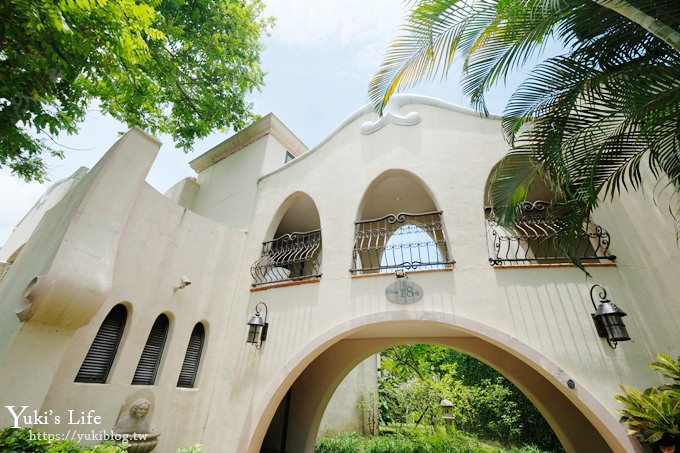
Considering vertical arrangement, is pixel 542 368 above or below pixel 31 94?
below

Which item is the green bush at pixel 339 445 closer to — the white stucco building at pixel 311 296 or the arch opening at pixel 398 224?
the white stucco building at pixel 311 296

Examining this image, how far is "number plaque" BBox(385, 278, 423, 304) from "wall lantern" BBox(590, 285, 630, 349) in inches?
80.3

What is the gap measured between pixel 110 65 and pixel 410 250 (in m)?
5.23

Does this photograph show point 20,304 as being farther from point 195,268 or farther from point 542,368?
point 542,368

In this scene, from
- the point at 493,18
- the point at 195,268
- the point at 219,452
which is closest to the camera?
the point at 493,18

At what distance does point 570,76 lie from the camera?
299 cm

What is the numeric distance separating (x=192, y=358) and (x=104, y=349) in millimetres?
1386

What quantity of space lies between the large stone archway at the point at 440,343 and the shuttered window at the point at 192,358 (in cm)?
149

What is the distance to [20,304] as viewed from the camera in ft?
11.5

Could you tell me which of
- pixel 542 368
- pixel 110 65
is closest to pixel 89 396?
pixel 110 65

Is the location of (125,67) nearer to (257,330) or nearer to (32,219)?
(257,330)

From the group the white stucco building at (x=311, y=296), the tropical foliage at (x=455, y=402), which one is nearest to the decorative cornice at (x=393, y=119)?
the white stucco building at (x=311, y=296)

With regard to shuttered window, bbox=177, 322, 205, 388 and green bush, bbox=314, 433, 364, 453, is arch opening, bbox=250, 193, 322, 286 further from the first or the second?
green bush, bbox=314, 433, 364, 453

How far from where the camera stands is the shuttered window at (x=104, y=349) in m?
4.03
